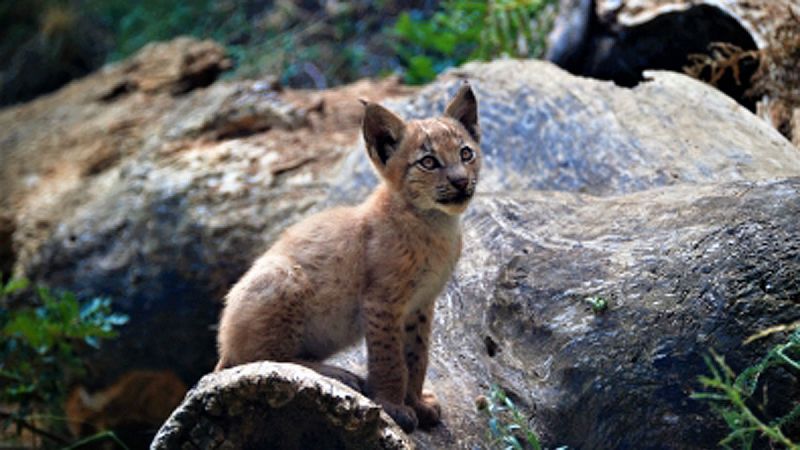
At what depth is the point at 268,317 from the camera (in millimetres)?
4641

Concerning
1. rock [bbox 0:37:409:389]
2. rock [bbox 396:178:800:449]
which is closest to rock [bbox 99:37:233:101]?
rock [bbox 0:37:409:389]

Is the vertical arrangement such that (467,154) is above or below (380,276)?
above

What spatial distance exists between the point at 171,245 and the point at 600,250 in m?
3.89

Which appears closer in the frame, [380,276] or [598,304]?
[598,304]

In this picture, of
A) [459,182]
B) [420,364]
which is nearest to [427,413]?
[420,364]

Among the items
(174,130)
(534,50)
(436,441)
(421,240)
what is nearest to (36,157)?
(174,130)

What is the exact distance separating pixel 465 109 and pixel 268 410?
2128 millimetres

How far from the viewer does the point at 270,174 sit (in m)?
7.73

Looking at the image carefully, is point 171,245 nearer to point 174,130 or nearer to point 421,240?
point 174,130

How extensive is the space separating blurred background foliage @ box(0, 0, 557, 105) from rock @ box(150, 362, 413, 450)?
253 inches

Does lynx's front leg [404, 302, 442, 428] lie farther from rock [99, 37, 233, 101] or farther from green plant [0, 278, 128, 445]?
rock [99, 37, 233, 101]

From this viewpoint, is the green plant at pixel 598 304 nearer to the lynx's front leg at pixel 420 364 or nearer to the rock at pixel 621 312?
the rock at pixel 621 312

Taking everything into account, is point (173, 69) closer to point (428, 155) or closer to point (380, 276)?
point (428, 155)

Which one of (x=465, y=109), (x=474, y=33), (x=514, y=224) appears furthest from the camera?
(x=474, y=33)
